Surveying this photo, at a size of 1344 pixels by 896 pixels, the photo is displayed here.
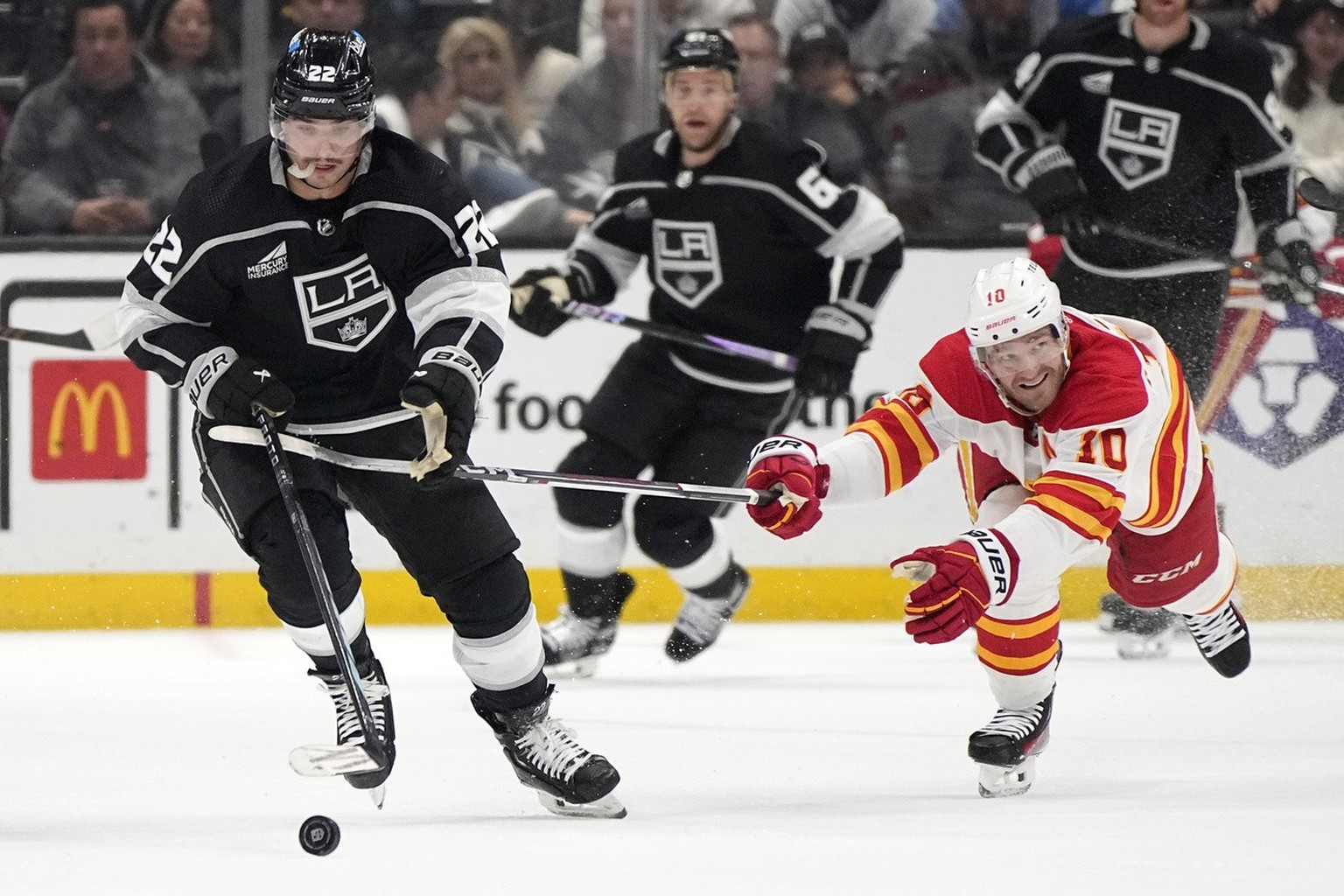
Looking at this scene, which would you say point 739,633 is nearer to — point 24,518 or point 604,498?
point 604,498

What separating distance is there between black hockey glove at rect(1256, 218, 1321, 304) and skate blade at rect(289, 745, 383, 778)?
3.01 m

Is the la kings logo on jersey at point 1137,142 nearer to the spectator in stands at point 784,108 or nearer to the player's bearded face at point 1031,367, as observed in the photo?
the spectator in stands at point 784,108

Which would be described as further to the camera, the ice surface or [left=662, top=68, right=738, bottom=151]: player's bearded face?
[left=662, top=68, right=738, bottom=151]: player's bearded face

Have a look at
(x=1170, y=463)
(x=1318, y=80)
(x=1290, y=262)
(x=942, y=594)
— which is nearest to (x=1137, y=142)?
(x=1290, y=262)

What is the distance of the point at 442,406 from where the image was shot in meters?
2.92

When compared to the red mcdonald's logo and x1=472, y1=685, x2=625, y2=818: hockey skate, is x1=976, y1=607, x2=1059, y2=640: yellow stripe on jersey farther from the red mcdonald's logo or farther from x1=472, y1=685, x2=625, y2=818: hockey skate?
the red mcdonald's logo

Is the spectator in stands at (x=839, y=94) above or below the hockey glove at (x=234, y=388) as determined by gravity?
below

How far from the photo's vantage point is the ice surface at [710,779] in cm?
269

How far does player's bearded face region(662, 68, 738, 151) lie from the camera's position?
4852 mm

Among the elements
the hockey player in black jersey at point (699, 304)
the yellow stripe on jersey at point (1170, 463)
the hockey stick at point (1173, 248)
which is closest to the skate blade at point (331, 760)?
the yellow stripe on jersey at point (1170, 463)

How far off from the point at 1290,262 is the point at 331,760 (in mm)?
3099

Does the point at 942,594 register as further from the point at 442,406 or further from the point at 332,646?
the point at 332,646

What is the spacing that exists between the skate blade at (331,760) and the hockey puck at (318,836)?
0.22 ft

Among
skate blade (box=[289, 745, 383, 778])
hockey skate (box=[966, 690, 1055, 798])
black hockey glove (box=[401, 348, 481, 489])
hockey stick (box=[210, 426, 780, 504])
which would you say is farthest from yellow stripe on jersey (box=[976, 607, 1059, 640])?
skate blade (box=[289, 745, 383, 778])
